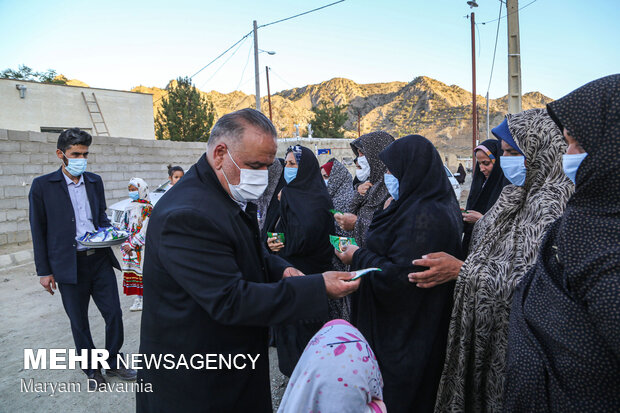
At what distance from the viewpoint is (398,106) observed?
88938 millimetres

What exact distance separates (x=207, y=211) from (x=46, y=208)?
98.1 inches

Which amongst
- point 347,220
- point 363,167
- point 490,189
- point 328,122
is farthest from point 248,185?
point 328,122

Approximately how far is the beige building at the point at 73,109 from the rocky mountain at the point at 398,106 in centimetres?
2832

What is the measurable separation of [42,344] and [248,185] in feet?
12.5

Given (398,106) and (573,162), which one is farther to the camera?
(398,106)

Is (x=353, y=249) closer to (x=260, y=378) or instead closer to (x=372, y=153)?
(x=260, y=378)

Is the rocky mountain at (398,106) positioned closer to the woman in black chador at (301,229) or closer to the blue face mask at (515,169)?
the woman in black chador at (301,229)

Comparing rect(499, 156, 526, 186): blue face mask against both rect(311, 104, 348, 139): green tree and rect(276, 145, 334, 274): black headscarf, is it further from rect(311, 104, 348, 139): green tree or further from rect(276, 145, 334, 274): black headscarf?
rect(311, 104, 348, 139): green tree

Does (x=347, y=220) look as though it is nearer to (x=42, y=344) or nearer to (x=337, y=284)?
(x=337, y=284)

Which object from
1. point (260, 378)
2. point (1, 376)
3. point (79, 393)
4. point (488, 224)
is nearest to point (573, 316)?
point (488, 224)

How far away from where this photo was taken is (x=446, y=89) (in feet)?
311

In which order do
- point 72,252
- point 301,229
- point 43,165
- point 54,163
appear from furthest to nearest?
point 54,163 < point 43,165 < point 301,229 < point 72,252

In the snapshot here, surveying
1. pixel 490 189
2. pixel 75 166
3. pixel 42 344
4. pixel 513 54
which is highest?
pixel 513 54

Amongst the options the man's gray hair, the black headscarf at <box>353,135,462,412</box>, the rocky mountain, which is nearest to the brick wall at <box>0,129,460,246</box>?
the man's gray hair
